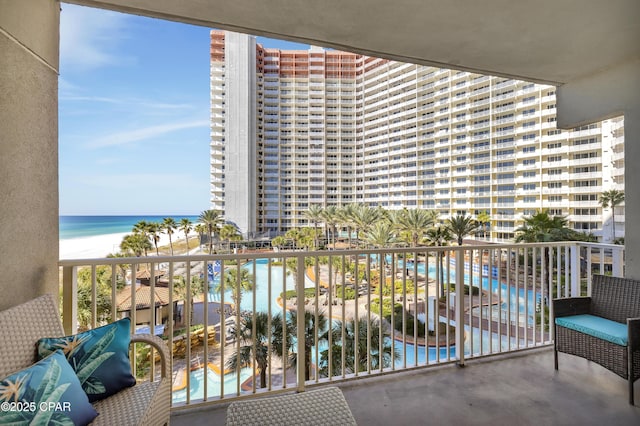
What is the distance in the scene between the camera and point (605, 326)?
217 cm

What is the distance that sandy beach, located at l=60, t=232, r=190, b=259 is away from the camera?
23391mm

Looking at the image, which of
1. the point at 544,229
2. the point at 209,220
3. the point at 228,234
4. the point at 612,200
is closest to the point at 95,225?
the point at 228,234

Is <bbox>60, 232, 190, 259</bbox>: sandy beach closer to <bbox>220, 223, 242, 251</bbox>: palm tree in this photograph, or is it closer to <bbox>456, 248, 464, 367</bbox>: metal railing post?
<bbox>220, 223, 242, 251</bbox>: palm tree

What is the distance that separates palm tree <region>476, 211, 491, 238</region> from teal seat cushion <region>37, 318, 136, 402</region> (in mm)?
34102

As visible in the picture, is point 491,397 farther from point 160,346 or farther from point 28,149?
point 28,149

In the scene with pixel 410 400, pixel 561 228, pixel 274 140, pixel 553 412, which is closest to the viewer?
pixel 553 412

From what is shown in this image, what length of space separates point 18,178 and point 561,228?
79.9 ft

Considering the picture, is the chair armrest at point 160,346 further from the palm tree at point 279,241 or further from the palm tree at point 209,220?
the palm tree at point 279,241

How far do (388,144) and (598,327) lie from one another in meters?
43.6

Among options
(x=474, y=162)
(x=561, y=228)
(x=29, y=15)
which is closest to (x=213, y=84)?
(x=474, y=162)

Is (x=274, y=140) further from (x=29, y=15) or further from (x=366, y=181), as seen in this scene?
(x=29, y=15)

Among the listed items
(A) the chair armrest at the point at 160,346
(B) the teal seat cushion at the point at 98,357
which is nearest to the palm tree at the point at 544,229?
(A) the chair armrest at the point at 160,346

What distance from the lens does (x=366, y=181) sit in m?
45.5

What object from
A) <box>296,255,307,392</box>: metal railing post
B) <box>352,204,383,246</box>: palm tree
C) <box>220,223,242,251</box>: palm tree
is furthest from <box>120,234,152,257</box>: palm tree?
<box>296,255,307,392</box>: metal railing post
